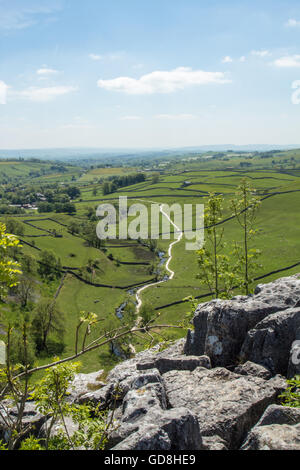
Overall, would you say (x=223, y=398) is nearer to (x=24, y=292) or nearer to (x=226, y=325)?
(x=226, y=325)

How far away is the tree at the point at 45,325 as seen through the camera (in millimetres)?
68938

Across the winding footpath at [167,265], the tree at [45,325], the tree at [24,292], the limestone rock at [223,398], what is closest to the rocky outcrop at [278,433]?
the limestone rock at [223,398]

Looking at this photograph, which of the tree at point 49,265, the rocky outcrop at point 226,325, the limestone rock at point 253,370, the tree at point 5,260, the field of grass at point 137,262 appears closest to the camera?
the tree at point 5,260

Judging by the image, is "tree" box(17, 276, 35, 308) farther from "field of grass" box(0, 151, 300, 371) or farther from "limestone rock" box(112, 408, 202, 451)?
"limestone rock" box(112, 408, 202, 451)

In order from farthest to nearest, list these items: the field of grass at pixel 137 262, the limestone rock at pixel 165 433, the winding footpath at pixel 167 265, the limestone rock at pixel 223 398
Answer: the winding footpath at pixel 167 265, the field of grass at pixel 137 262, the limestone rock at pixel 223 398, the limestone rock at pixel 165 433

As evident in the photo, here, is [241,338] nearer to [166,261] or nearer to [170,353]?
[170,353]

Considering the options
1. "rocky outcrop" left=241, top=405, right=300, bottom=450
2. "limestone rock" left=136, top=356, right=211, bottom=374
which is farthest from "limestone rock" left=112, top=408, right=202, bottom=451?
"limestone rock" left=136, top=356, right=211, bottom=374

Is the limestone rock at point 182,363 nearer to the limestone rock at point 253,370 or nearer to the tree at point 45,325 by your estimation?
the limestone rock at point 253,370

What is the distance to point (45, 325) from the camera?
69312 mm

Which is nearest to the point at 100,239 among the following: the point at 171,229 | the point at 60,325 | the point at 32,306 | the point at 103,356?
the point at 171,229

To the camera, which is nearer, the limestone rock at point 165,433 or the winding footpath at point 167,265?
the limestone rock at point 165,433

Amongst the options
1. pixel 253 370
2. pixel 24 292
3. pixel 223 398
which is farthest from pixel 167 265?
pixel 223 398

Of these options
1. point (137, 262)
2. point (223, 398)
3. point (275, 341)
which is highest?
point (275, 341)

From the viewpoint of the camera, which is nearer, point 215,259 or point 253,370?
point 253,370
